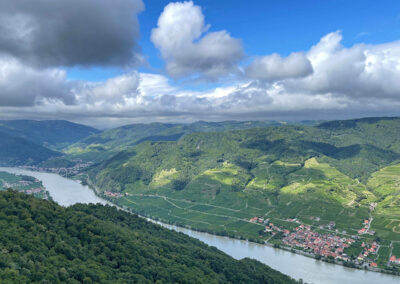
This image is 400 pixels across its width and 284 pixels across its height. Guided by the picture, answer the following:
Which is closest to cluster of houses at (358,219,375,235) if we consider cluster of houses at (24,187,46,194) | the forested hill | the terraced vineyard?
the terraced vineyard

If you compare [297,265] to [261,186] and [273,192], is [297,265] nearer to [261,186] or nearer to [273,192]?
[273,192]

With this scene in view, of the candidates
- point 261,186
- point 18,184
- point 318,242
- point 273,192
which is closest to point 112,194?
point 18,184

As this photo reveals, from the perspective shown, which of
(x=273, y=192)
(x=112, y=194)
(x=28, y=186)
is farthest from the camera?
(x=28, y=186)

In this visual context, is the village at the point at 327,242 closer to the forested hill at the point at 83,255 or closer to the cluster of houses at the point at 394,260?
the cluster of houses at the point at 394,260

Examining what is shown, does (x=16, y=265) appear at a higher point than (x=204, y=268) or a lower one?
higher

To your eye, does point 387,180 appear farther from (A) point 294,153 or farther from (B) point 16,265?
(B) point 16,265

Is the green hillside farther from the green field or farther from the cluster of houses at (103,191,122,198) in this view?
the green field

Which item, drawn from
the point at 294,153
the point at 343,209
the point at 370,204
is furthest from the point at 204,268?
the point at 294,153
